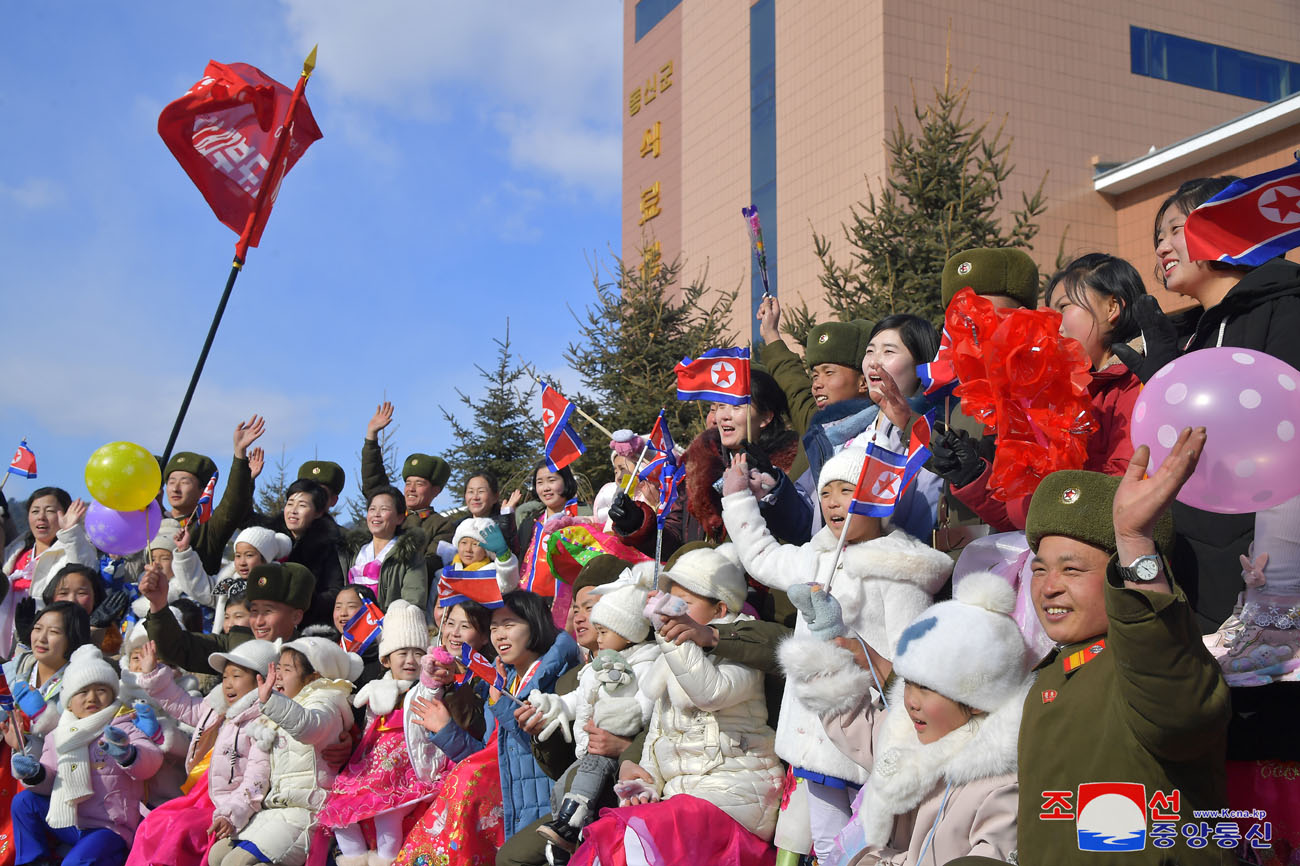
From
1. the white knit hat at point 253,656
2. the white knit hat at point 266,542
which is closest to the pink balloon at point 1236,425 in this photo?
the white knit hat at point 253,656

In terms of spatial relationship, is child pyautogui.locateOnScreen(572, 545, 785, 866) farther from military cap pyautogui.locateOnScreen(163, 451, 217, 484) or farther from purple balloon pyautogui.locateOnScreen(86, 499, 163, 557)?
military cap pyautogui.locateOnScreen(163, 451, 217, 484)

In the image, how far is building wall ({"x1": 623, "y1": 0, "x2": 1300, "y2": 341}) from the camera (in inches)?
803

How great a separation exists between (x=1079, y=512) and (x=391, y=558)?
18.8 ft

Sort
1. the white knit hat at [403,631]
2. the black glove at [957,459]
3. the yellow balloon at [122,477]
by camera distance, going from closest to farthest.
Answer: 1. the black glove at [957,459]
2. the white knit hat at [403,631]
3. the yellow balloon at [122,477]

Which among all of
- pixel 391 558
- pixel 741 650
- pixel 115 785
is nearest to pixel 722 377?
pixel 741 650

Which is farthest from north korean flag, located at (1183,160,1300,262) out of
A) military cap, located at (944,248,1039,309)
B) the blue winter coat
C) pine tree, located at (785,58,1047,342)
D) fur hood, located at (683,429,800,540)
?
pine tree, located at (785,58,1047,342)

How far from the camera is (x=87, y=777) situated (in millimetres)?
6402

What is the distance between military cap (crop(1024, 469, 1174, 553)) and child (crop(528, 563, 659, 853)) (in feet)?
6.84

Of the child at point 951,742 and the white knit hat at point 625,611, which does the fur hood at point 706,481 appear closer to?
the white knit hat at point 625,611

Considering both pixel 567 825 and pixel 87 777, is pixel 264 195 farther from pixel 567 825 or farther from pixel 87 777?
pixel 567 825

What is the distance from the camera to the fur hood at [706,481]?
534cm

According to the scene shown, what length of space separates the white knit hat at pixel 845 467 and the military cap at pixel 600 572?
1.54 metres

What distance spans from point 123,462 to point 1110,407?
6124 mm

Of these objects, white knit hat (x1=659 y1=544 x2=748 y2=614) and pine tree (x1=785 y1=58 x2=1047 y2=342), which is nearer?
white knit hat (x1=659 y1=544 x2=748 y2=614)
